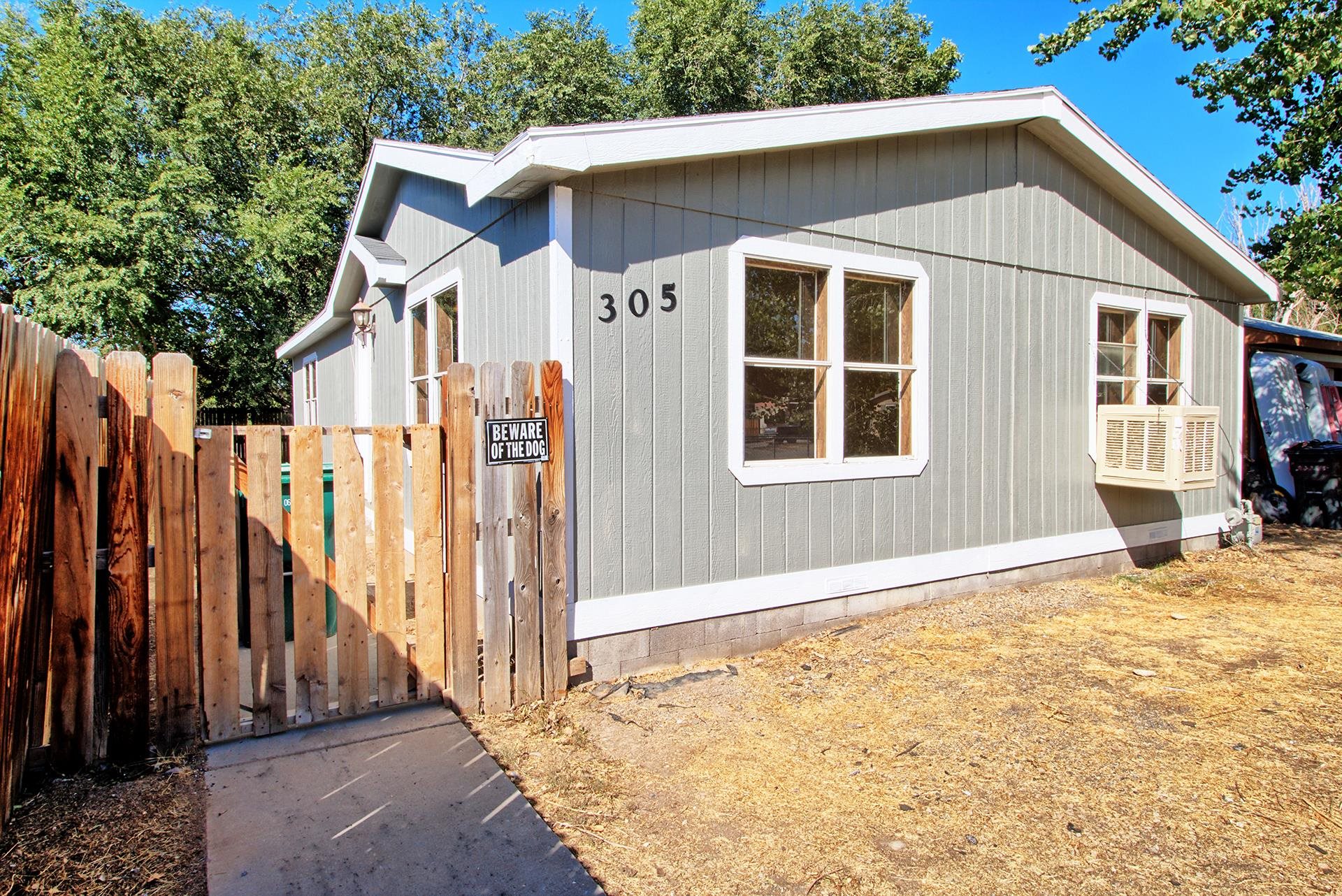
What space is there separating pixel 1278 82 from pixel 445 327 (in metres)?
10.3

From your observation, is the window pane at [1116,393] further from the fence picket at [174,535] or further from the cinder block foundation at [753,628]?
the fence picket at [174,535]

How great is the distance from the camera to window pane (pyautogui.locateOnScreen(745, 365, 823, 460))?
464 centimetres

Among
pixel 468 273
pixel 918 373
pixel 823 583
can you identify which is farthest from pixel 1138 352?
pixel 468 273

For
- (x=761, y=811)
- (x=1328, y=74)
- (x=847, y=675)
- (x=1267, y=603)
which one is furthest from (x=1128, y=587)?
(x=1328, y=74)

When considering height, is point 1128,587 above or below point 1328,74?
below

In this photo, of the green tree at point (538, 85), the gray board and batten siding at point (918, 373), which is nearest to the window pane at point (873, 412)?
the gray board and batten siding at point (918, 373)

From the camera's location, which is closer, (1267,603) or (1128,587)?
(1267,603)

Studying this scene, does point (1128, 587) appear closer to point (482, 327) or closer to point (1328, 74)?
point (482, 327)

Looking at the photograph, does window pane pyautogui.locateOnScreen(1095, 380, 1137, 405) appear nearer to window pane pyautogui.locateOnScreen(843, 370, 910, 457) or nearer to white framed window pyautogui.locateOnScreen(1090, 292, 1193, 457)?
white framed window pyautogui.locateOnScreen(1090, 292, 1193, 457)

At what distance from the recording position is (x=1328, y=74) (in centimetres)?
821

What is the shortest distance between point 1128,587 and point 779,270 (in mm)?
4286

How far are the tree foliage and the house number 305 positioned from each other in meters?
10.6

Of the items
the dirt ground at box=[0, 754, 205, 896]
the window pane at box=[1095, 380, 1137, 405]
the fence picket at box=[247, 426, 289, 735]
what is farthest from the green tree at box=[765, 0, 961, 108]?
the dirt ground at box=[0, 754, 205, 896]

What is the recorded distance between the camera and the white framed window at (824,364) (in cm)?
459
